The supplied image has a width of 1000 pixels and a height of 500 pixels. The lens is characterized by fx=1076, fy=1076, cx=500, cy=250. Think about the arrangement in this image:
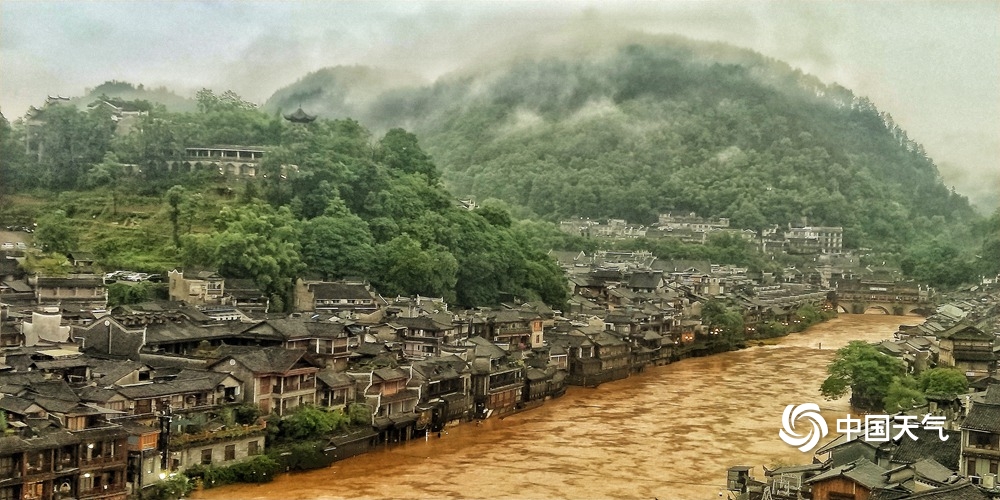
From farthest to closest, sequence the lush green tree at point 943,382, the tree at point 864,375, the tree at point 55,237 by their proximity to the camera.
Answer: the tree at point 55,237, the tree at point 864,375, the lush green tree at point 943,382

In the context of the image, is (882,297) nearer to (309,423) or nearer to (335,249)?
(335,249)

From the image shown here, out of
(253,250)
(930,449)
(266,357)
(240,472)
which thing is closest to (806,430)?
(930,449)

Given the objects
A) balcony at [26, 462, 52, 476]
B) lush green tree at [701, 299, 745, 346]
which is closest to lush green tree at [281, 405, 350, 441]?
balcony at [26, 462, 52, 476]

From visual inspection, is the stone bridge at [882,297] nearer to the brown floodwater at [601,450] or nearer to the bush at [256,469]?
the brown floodwater at [601,450]

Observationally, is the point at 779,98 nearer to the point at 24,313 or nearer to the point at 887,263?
the point at 887,263

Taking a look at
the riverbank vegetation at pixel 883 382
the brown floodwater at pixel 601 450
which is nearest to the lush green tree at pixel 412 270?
the brown floodwater at pixel 601 450

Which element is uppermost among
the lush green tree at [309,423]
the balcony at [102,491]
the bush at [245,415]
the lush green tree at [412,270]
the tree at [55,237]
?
the tree at [55,237]
